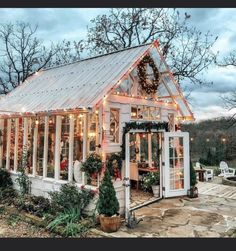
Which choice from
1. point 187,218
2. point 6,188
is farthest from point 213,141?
point 6,188

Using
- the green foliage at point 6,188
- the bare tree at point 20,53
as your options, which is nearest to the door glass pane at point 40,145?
the green foliage at point 6,188

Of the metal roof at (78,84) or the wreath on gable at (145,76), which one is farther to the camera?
the wreath on gable at (145,76)

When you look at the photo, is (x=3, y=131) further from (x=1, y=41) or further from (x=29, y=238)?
(x=1, y=41)

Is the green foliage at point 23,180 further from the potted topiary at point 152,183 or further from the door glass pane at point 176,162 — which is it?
the door glass pane at point 176,162

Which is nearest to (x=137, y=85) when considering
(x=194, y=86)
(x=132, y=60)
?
(x=132, y=60)

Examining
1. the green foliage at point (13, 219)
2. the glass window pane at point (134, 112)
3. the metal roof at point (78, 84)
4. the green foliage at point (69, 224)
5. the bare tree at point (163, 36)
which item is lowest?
the green foliage at point (13, 219)

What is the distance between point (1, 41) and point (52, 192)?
17709 millimetres

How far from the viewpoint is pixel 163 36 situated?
18.3 metres

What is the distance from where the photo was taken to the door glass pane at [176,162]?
A: 1023 cm

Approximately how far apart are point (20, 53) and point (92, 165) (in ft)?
57.9

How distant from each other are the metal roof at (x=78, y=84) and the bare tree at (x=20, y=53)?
34.3 feet

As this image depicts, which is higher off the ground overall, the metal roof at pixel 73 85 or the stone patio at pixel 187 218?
the metal roof at pixel 73 85

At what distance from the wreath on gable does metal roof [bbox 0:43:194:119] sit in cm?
23

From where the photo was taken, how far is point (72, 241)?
643 cm
